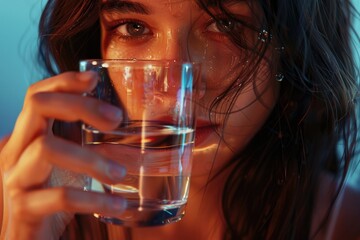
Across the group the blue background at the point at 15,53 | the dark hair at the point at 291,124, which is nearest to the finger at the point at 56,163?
the dark hair at the point at 291,124

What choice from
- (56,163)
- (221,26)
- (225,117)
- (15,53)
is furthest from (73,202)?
(15,53)

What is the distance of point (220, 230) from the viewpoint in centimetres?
127

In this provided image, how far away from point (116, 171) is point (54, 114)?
0.38 feet

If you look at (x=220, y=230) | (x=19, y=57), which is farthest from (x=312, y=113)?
(x=19, y=57)

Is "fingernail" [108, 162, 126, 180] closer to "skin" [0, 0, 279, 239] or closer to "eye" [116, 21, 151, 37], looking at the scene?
"skin" [0, 0, 279, 239]

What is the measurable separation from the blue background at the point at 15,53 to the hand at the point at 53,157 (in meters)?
0.88

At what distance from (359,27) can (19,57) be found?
1066mm

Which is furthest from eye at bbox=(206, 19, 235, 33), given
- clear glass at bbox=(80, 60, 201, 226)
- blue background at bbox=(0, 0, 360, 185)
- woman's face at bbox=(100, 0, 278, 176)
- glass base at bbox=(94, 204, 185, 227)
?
blue background at bbox=(0, 0, 360, 185)

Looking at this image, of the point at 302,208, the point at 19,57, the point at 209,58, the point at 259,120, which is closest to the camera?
the point at 209,58

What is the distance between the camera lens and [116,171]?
64cm

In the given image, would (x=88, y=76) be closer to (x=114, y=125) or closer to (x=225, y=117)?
(x=114, y=125)

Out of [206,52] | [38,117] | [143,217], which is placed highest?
[206,52]

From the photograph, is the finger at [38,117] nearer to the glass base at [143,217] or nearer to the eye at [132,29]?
the glass base at [143,217]

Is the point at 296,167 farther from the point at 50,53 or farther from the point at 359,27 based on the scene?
the point at 50,53
